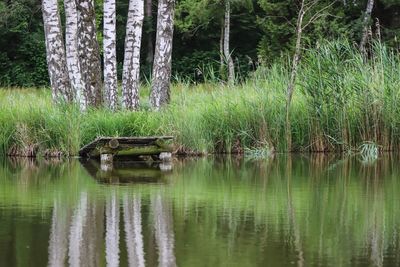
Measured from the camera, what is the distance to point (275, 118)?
15.3m

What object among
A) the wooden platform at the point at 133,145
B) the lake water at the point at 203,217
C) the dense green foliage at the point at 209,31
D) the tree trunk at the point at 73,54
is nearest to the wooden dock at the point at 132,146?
the wooden platform at the point at 133,145

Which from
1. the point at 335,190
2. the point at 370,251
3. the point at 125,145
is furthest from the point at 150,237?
the point at 125,145

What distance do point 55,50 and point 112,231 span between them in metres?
12.6

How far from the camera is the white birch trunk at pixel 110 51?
1833 centimetres

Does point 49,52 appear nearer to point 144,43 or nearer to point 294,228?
Answer: point 294,228

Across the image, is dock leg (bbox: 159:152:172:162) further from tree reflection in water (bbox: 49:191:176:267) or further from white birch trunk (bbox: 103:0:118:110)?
tree reflection in water (bbox: 49:191:176:267)

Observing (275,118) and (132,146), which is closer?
(132,146)

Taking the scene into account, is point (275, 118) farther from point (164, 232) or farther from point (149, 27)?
point (149, 27)

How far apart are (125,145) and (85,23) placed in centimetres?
448

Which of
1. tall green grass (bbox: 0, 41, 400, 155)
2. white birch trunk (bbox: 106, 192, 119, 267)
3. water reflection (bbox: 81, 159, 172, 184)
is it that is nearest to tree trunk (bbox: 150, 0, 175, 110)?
tall green grass (bbox: 0, 41, 400, 155)

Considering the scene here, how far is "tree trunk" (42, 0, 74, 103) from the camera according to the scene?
18297mm

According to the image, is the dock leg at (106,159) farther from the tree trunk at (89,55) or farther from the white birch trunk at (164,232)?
the white birch trunk at (164,232)

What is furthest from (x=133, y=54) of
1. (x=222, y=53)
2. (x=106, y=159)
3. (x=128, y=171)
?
(x=128, y=171)

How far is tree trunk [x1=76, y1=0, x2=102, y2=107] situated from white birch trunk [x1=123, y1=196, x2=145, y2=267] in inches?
363
